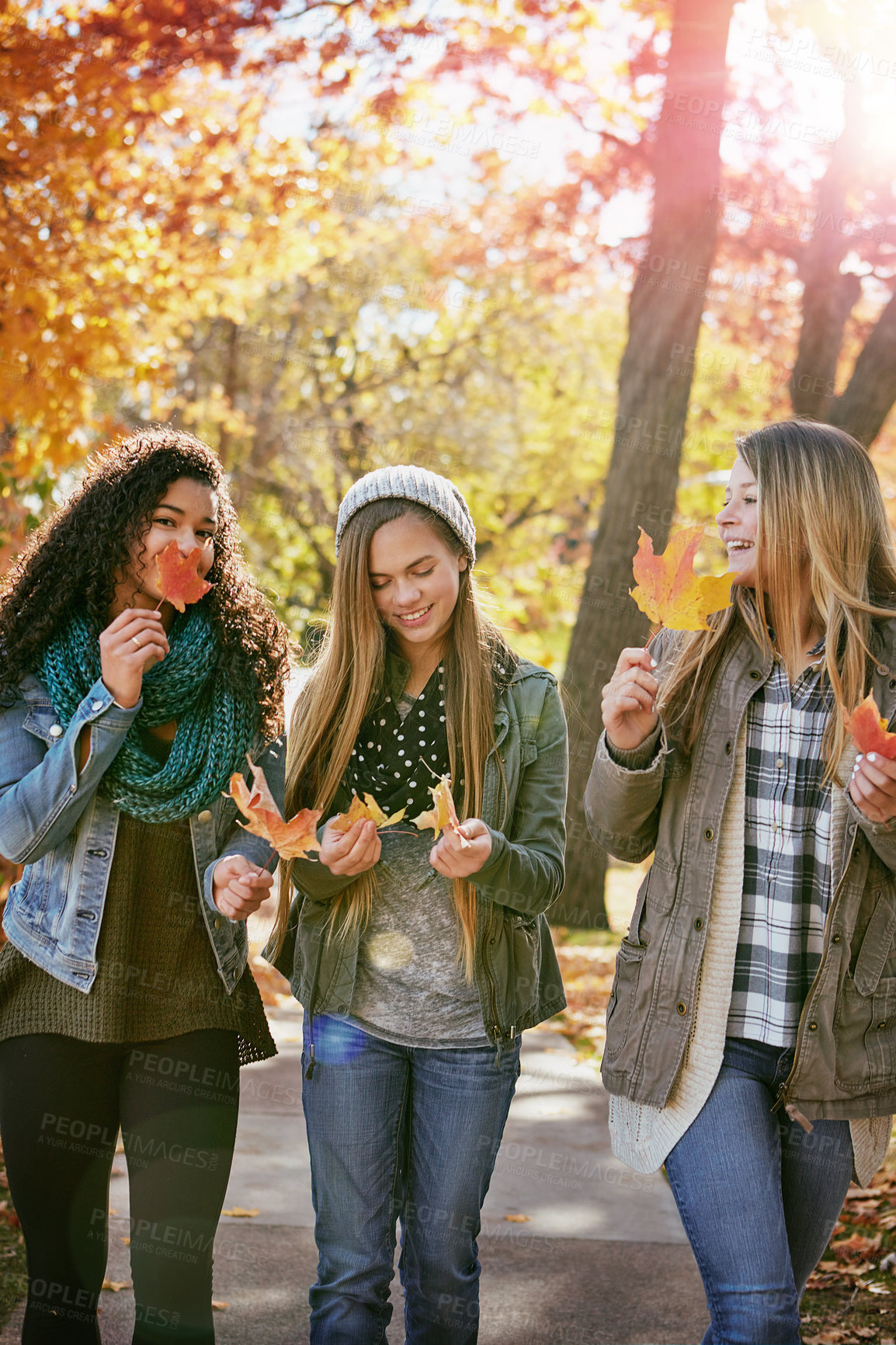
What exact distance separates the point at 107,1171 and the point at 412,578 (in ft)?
4.56

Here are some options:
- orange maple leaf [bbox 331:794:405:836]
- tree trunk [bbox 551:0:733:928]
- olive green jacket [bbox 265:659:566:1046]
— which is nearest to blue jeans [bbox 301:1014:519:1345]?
olive green jacket [bbox 265:659:566:1046]

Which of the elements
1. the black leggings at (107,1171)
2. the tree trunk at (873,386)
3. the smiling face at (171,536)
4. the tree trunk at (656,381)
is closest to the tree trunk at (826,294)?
the tree trunk at (656,381)

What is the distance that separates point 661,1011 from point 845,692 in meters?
0.74

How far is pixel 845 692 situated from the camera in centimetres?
239

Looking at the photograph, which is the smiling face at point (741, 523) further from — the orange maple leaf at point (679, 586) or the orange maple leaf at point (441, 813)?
the orange maple leaf at point (441, 813)

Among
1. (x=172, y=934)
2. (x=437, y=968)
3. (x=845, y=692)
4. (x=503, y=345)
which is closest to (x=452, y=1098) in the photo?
(x=437, y=968)

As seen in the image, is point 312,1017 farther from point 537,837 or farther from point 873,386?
point 873,386

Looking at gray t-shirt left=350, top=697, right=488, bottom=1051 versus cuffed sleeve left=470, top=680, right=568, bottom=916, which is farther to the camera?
gray t-shirt left=350, top=697, right=488, bottom=1051

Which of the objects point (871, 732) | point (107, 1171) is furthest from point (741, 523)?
point (107, 1171)

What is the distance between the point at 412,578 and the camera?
8.59 feet

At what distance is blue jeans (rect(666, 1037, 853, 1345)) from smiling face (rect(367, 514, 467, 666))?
1.07 meters

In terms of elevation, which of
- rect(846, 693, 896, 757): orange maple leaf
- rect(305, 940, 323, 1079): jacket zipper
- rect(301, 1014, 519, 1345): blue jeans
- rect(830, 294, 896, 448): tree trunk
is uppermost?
rect(830, 294, 896, 448): tree trunk

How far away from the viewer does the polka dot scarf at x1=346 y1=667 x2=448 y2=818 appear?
2629mm

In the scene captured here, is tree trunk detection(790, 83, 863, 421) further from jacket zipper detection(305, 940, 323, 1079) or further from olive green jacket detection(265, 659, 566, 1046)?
jacket zipper detection(305, 940, 323, 1079)
